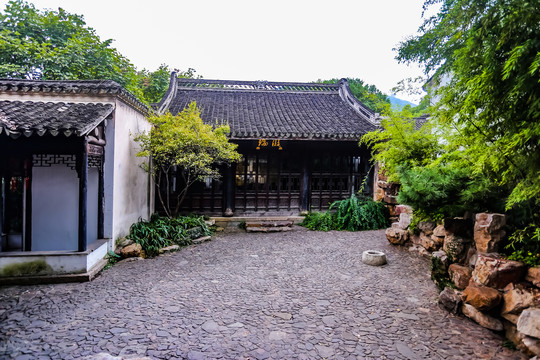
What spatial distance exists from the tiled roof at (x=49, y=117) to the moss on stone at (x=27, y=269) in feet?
7.37

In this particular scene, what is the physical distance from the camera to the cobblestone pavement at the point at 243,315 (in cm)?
352

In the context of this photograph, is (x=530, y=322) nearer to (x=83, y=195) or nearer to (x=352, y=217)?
(x=83, y=195)

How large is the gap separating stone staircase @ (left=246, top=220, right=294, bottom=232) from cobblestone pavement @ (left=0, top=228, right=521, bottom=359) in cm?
308

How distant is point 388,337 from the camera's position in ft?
12.5

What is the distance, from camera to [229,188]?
1081 cm

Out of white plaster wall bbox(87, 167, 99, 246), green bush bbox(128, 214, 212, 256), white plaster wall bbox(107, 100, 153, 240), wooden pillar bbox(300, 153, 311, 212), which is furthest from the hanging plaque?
wooden pillar bbox(300, 153, 311, 212)

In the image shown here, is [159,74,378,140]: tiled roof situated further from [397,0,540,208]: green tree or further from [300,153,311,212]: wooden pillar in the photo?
[397,0,540,208]: green tree

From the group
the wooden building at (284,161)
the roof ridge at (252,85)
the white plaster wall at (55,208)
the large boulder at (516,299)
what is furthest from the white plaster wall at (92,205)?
the roof ridge at (252,85)

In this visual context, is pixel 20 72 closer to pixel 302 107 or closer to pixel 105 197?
A: pixel 105 197

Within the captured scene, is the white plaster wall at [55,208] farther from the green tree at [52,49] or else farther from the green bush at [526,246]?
the green bush at [526,246]

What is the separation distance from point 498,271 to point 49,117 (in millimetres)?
7623

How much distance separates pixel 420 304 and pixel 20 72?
1412 cm

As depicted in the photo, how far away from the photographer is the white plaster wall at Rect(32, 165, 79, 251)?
6953mm

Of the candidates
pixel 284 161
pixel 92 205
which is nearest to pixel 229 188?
pixel 284 161
